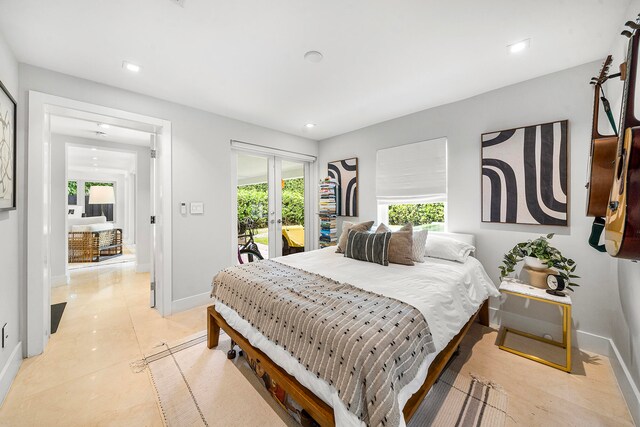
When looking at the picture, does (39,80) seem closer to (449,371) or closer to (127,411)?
(127,411)

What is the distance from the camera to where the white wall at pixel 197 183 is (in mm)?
2906

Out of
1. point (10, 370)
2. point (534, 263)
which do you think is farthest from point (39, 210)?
point (534, 263)

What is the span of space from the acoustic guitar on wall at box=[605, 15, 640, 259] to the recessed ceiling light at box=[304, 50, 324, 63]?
68.3 inches

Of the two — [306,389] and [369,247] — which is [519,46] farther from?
[306,389]

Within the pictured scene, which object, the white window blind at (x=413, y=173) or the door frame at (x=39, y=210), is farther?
the white window blind at (x=413, y=173)

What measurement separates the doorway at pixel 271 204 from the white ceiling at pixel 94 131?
4.86 ft

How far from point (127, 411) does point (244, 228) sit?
2.50 metres

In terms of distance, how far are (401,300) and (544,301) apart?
4.55ft

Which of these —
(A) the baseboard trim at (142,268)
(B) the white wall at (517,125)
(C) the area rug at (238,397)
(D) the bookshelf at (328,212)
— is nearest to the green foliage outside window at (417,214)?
(B) the white wall at (517,125)

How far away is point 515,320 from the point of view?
8.30ft

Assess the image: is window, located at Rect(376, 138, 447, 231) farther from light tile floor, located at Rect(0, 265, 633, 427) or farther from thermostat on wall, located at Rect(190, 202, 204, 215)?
thermostat on wall, located at Rect(190, 202, 204, 215)

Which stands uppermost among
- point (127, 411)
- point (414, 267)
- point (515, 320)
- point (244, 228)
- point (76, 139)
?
point (76, 139)

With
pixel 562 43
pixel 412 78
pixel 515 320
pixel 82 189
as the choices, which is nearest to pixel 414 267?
pixel 515 320

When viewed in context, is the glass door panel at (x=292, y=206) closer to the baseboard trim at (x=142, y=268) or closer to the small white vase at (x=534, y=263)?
the baseboard trim at (x=142, y=268)
